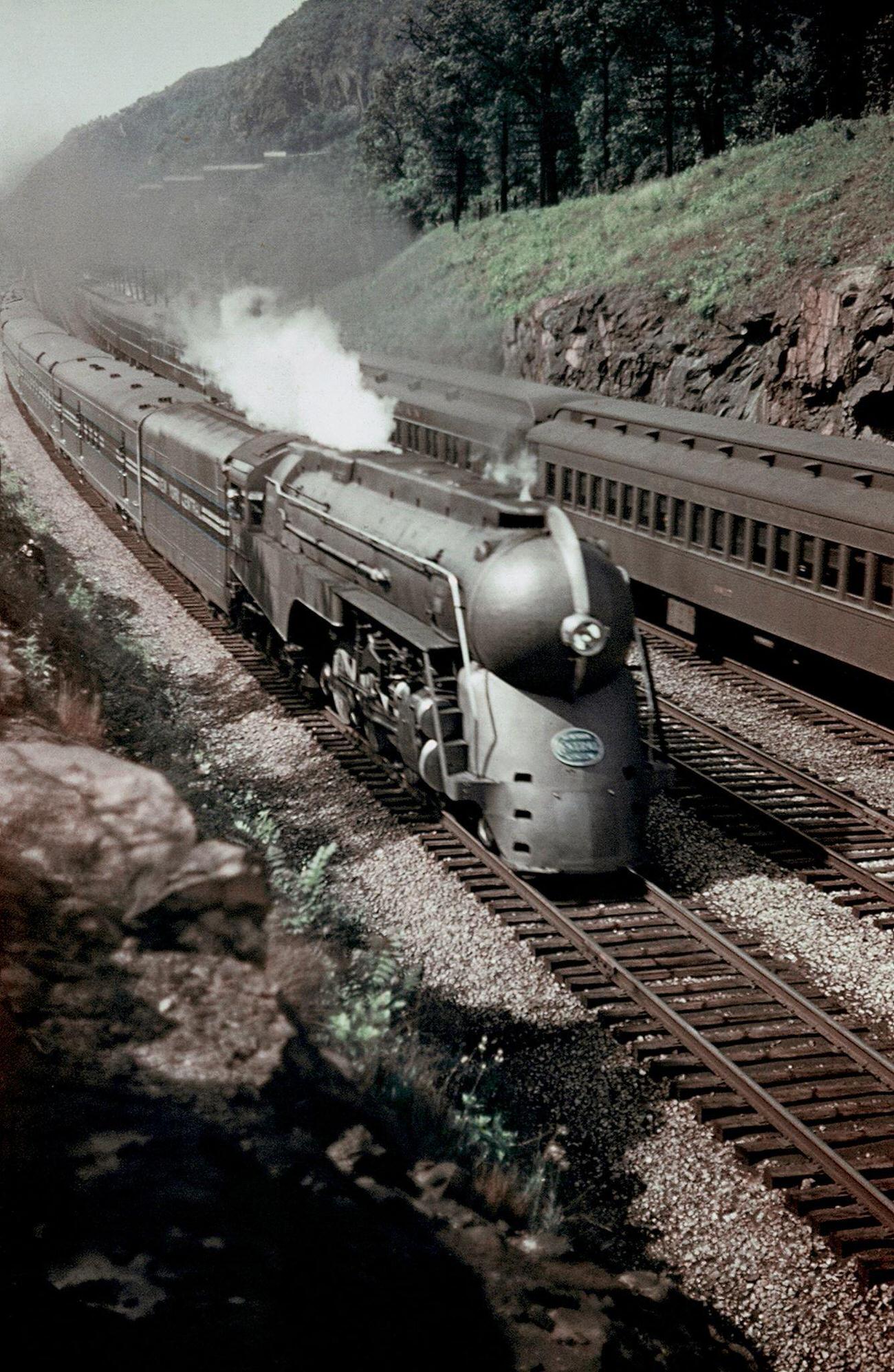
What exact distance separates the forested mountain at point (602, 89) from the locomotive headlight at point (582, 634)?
34.3m

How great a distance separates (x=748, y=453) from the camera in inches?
605

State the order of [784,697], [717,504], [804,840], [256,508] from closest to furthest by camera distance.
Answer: [804,840], [256,508], [784,697], [717,504]

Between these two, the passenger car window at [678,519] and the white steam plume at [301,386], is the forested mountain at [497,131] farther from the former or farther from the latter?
the passenger car window at [678,519]

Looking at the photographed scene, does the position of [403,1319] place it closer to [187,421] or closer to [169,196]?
[187,421]

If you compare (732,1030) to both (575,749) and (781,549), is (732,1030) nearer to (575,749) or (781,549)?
(575,749)

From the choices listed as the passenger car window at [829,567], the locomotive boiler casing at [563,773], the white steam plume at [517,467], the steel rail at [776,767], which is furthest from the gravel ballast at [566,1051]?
the white steam plume at [517,467]

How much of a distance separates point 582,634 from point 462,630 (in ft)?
3.62

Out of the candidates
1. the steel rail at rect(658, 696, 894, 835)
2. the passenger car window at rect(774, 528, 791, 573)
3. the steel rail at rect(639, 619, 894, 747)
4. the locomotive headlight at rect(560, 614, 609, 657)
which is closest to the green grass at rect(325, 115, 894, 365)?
the steel rail at rect(639, 619, 894, 747)

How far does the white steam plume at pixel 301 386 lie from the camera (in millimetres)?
15281

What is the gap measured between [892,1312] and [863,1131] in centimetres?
131

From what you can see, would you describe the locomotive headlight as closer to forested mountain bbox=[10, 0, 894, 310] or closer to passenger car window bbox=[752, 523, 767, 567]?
passenger car window bbox=[752, 523, 767, 567]

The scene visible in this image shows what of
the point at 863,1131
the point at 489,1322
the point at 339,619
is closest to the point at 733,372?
the point at 339,619

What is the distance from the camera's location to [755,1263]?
6109 millimetres

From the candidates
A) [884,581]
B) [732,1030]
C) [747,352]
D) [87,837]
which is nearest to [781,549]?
[884,581]
